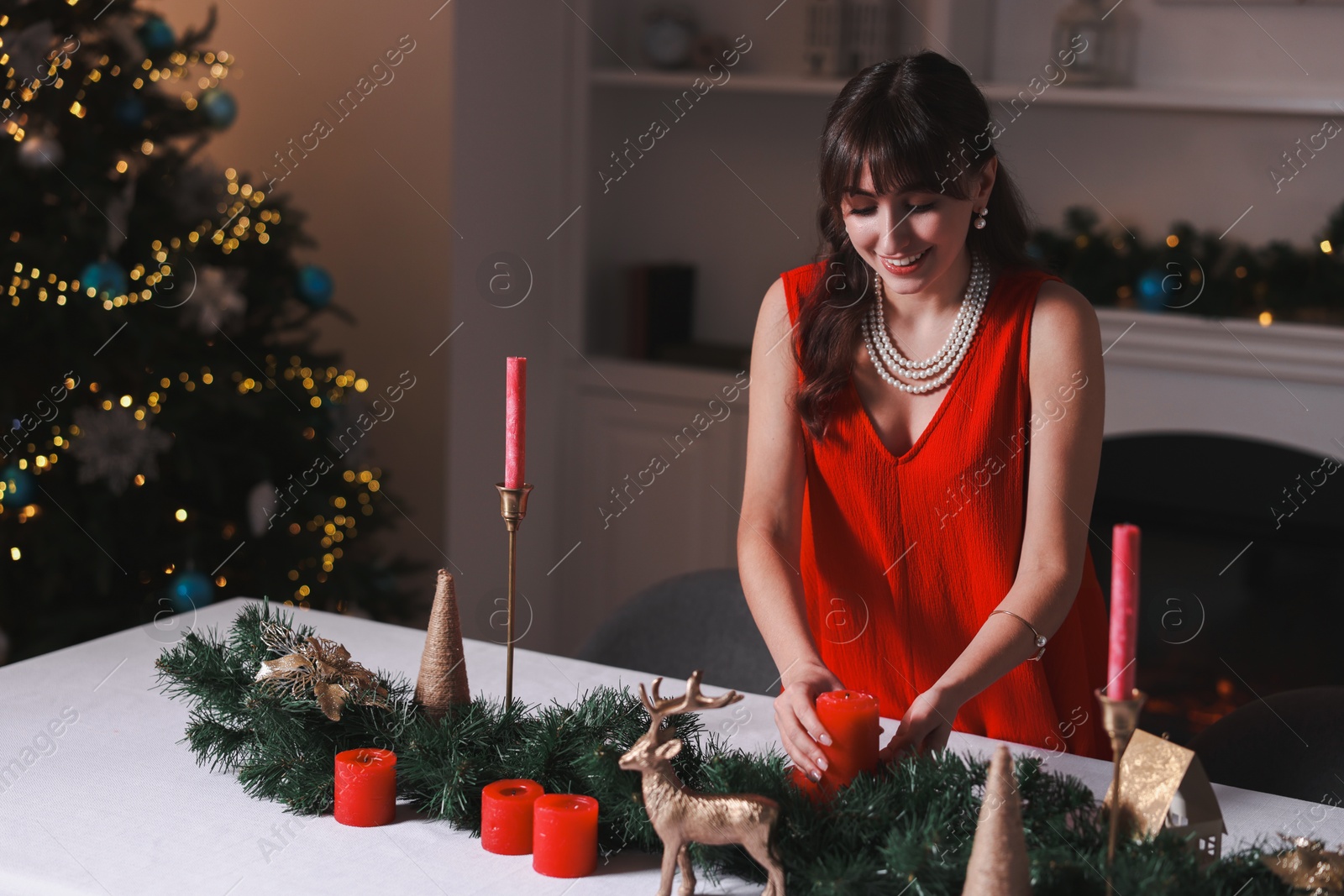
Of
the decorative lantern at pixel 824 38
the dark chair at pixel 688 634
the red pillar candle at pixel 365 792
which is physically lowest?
the dark chair at pixel 688 634

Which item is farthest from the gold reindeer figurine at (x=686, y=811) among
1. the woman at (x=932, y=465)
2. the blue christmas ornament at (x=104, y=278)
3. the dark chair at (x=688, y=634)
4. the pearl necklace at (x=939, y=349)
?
the blue christmas ornament at (x=104, y=278)

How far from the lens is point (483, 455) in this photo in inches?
129

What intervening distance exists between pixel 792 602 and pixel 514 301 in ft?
6.88

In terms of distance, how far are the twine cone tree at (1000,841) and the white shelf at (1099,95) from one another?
7.94 feet

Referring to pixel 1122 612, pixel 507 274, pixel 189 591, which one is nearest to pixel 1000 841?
pixel 1122 612

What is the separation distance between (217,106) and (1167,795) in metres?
2.29

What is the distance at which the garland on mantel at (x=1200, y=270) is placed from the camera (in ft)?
9.37

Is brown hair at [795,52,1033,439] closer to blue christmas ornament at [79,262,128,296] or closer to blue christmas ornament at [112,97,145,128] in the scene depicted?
blue christmas ornament at [79,262,128,296]

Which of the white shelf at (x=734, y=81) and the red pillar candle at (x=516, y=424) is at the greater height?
the white shelf at (x=734, y=81)

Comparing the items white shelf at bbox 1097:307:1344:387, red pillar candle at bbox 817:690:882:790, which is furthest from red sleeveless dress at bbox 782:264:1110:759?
white shelf at bbox 1097:307:1344:387

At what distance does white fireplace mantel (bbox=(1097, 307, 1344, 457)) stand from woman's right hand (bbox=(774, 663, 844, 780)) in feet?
6.73

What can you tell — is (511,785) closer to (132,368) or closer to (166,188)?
(132,368)

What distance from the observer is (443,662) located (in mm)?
1204

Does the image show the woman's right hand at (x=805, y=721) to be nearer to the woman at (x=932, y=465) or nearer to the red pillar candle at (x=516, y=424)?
the woman at (x=932, y=465)
